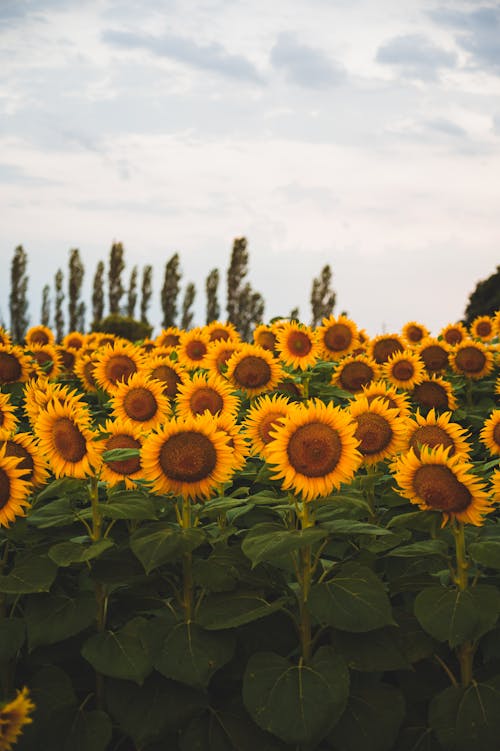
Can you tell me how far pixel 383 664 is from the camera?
3.39m

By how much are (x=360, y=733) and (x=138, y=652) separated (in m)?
0.99

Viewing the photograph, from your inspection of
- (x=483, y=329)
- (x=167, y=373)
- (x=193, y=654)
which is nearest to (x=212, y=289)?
(x=483, y=329)

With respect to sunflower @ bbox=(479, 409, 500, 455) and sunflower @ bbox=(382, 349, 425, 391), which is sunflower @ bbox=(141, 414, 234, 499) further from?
sunflower @ bbox=(382, 349, 425, 391)

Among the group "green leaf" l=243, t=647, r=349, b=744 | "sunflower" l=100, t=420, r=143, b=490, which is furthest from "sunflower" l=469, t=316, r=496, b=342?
"green leaf" l=243, t=647, r=349, b=744

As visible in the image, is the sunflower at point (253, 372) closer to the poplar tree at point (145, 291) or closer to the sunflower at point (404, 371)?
the sunflower at point (404, 371)

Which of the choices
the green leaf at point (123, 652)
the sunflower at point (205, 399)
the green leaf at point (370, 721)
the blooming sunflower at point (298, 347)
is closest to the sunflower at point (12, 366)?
the blooming sunflower at point (298, 347)

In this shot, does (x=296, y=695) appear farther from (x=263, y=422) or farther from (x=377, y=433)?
(x=377, y=433)

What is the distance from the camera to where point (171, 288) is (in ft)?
248

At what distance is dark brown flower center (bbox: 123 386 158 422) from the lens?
5.25 meters

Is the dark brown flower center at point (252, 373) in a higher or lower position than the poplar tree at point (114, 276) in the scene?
lower

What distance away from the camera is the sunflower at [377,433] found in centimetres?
448

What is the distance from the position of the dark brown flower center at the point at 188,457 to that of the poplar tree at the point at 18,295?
235ft

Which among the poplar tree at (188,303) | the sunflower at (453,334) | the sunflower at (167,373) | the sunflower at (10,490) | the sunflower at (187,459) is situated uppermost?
the poplar tree at (188,303)

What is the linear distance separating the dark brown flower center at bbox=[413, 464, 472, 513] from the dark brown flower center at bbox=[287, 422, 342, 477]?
38 centimetres
